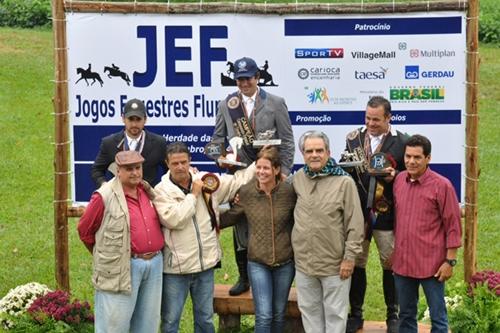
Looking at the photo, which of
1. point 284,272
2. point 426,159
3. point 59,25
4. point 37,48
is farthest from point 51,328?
point 37,48

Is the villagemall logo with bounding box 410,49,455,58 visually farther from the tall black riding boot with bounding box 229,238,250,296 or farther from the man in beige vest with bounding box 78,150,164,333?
the man in beige vest with bounding box 78,150,164,333

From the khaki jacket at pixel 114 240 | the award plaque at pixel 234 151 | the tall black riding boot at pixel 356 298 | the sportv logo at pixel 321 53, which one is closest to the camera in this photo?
the khaki jacket at pixel 114 240

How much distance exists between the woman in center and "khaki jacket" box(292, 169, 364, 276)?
0.61 ft

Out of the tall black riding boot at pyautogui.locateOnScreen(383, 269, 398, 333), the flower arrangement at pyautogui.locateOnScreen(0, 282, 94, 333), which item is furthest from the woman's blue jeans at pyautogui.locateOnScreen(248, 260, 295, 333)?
the flower arrangement at pyautogui.locateOnScreen(0, 282, 94, 333)

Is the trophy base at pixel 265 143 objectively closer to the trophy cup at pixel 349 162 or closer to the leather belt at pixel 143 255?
the trophy cup at pixel 349 162

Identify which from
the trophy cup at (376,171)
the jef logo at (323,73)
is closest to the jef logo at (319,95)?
the jef logo at (323,73)

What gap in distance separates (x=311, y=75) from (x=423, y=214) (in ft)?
7.32

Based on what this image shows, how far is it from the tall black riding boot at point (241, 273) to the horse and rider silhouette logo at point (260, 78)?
64.1 inches

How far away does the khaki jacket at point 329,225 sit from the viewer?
24.5ft

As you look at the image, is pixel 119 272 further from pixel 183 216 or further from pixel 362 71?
pixel 362 71

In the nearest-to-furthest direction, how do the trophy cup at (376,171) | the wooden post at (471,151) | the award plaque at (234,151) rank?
the trophy cup at (376,171)
the award plaque at (234,151)
the wooden post at (471,151)

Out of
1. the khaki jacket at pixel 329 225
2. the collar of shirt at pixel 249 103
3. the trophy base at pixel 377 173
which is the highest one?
the collar of shirt at pixel 249 103

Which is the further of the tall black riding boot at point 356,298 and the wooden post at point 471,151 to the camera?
the wooden post at point 471,151

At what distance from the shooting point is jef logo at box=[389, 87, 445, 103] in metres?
9.08
